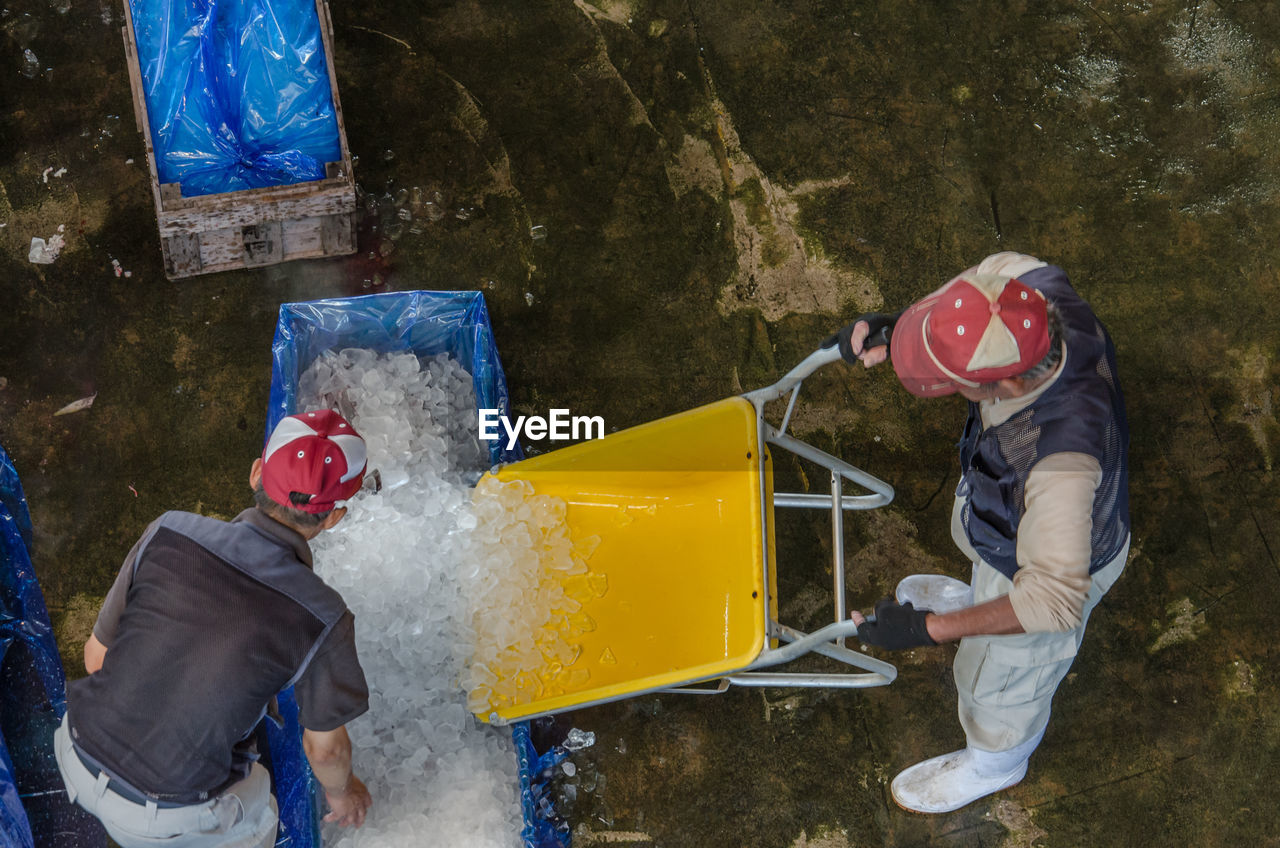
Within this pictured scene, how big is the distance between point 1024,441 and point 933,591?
49.4 inches

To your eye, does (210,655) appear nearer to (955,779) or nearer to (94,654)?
(94,654)

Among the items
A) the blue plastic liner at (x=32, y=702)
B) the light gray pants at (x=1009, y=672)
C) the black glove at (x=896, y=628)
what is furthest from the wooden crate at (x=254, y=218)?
the light gray pants at (x=1009, y=672)

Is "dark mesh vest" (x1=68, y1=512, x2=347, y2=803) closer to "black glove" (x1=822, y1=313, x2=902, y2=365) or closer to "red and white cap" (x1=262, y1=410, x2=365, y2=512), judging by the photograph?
"red and white cap" (x1=262, y1=410, x2=365, y2=512)

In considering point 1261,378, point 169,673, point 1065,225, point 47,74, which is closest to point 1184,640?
point 1261,378

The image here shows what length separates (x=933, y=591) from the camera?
340 centimetres

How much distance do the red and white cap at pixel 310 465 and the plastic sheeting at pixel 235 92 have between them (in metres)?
1.23

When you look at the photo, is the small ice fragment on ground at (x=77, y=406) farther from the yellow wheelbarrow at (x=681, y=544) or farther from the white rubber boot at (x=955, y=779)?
the white rubber boot at (x=955, y=779)

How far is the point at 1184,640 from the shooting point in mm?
3512

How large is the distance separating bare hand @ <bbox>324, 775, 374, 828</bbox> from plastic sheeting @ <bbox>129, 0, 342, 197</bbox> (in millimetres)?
1952

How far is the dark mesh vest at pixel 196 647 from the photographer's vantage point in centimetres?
214

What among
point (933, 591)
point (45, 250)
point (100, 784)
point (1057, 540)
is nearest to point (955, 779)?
point (933, 591)

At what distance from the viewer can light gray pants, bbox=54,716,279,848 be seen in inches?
91.5

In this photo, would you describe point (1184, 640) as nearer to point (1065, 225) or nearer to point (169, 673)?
point (1065, 225)

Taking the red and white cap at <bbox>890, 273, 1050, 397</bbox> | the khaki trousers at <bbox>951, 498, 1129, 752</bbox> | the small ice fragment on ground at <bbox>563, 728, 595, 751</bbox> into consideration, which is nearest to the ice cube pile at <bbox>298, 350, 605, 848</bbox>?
the small ice fragment on ground at <bbox>563, 728, 595, 751</bbox>
